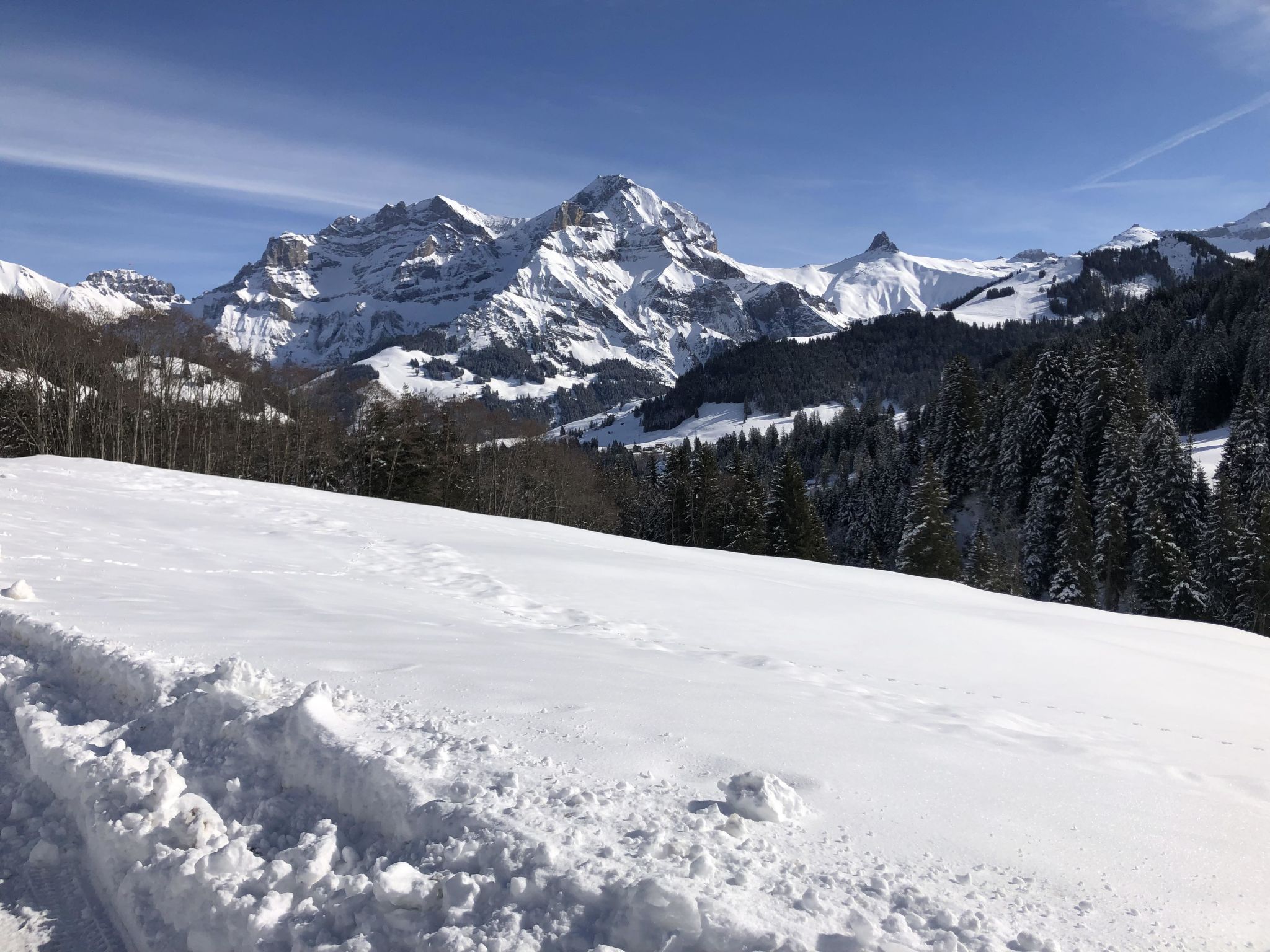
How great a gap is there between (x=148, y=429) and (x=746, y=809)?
4110 centimetres

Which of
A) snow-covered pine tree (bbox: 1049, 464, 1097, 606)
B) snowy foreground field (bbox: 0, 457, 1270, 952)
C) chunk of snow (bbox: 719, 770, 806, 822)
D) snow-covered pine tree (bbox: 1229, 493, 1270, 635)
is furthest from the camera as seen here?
snow-covered pine tree (bbox: 1049, 464, 1097, 606)

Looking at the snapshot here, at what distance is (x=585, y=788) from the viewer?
407cm

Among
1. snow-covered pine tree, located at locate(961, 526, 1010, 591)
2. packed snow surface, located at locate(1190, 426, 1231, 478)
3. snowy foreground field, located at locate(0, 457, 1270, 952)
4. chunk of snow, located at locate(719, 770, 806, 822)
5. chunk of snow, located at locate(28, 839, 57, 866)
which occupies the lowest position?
snow-covered pine tree, located at locate(961, 526, 1010, 591)

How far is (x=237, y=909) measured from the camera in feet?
11.0

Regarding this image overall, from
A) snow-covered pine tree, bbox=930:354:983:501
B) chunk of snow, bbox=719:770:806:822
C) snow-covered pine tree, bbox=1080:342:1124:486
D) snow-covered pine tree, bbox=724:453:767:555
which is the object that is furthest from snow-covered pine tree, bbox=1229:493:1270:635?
chunk of snow, bbox=719:770:806:822

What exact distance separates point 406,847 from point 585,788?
1.01 meters

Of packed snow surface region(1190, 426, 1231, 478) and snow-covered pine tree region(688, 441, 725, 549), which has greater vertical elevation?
packed snow surface region(1190, 426, 1231, 478)

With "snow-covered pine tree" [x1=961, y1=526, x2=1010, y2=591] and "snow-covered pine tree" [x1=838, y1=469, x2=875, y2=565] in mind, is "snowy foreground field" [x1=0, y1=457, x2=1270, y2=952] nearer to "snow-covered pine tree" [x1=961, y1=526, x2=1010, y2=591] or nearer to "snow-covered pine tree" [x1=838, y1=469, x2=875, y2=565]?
"snow-covered pine tree" [x1=961, y1=526, x2=1010, y2=591]

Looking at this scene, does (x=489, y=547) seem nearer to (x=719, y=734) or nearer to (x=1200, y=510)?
(x=719, y=734)

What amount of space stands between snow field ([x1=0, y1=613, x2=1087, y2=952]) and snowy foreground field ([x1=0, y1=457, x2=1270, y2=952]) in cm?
2

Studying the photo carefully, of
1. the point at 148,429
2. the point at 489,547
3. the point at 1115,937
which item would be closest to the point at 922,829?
the point at 1115,937

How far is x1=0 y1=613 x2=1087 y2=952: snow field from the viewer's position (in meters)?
3.03

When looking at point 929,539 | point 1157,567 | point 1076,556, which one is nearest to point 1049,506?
point 1076,556

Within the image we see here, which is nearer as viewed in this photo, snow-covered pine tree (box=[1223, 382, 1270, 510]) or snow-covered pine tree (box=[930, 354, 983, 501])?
snow-covered pine tree (box=[1223, 382, 1270, 510])
